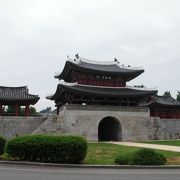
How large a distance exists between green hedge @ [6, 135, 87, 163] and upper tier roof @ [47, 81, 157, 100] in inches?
1029

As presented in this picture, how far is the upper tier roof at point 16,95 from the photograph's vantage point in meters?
43.0

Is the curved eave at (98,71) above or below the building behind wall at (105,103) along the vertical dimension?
above

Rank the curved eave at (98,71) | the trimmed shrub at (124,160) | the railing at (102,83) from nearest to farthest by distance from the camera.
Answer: the trimmed shrub at (124,160), the curved eave at (98,71), the railing at (102,83)

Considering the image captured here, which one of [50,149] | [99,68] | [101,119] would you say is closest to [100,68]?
[99,68]

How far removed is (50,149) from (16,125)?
82.7 feet

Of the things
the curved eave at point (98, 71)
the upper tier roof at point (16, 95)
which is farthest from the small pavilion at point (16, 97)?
Result: the curved eave at point (98, 71)

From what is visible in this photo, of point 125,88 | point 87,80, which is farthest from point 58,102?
point 125,88

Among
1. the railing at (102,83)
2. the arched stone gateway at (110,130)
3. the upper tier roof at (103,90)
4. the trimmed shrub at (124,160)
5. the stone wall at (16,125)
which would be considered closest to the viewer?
the trimmed shrub at (124,160)

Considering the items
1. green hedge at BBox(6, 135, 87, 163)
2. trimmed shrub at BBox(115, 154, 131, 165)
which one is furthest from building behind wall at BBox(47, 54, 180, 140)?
trimmed shrub at BBox(115, 154, 131, 165)

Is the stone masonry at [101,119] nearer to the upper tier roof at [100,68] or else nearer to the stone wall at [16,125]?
the stone wall at [16,125]

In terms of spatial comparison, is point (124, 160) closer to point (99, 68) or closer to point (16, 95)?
point (16, 95)

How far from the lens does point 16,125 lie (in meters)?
42.1

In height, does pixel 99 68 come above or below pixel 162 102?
above
